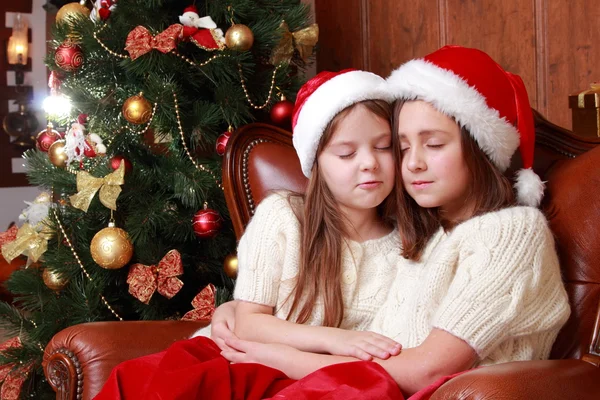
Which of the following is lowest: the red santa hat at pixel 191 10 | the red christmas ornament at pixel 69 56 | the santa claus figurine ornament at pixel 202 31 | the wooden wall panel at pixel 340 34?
the red christmas ornament at pixel 69 56

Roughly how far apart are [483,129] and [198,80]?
1.10 meters

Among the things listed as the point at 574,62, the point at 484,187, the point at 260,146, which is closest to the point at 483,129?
the point at 484,187

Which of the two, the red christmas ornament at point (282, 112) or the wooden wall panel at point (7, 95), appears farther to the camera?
the wooden wall panel at point (7, 95)

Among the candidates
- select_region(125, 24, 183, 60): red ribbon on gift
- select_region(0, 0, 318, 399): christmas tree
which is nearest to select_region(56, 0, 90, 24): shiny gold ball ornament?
select_region(0, 0, 318, 399): christmas tree

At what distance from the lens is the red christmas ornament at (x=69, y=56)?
221 centimetres

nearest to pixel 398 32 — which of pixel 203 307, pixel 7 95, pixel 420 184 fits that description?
pixel 203 307

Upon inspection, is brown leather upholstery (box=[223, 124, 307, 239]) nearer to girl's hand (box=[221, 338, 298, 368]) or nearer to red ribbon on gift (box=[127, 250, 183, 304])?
red ribbon on gift (box=[127, 250, 183, 304])

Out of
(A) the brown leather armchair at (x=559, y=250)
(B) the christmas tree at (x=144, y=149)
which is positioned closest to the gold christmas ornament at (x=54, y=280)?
(B) the christmas tree at (x=144, y=149)

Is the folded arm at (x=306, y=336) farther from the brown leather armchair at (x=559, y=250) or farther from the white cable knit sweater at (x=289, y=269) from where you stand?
the brown leather armchair at (x=559, y=250)

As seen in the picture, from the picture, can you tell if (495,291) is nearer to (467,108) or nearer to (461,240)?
(461,240)

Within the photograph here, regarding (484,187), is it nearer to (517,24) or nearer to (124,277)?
(517,24)

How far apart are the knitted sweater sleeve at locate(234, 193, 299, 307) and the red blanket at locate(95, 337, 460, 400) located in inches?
7.8

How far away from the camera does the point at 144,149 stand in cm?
235

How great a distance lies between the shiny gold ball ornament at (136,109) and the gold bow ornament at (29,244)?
A: 488 mm
